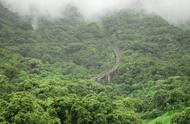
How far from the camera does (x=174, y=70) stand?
3974 inches

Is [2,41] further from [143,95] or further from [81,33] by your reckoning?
[143,95]

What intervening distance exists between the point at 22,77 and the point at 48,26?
70.6m

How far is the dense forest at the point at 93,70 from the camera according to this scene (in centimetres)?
5372

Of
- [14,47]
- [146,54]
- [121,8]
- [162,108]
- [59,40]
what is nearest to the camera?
[162,108]

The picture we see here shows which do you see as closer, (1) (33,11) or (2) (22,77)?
(2) (22,77)

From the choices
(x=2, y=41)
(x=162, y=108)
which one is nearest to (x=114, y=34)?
(x=2, y=41)

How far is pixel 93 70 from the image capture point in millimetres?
117562

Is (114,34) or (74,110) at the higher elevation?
(114,34)

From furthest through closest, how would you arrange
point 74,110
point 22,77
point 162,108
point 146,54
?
point 146,54 → point 22,77 → point 162,108 → point 74,110

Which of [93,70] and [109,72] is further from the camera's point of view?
[93,70]

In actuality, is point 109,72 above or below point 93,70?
below

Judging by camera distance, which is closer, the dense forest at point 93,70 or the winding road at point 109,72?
the dense forest at point 93,70

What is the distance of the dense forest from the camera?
53719mm

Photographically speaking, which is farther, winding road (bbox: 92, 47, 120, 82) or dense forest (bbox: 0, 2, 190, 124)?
winding road (bbox: 92, 47, 120, 82)
